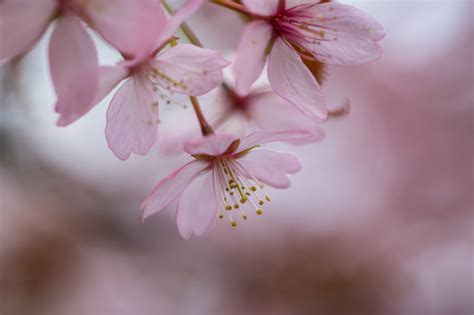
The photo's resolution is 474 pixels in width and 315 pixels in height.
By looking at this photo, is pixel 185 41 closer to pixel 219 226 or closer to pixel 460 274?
pixel 219 226

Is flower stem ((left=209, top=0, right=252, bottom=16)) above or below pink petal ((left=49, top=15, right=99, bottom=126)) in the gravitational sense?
above

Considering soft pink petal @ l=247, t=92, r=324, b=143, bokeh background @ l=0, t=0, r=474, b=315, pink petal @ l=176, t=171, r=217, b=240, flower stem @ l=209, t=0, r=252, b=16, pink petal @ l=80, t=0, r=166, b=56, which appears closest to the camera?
pink petal @ l=80, t=0, r=166, b=56

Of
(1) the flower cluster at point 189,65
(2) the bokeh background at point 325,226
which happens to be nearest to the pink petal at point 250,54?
(1) the flower cluster at point 189,65

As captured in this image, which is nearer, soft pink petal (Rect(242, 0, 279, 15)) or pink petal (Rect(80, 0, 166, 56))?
pink petal (Rect(80, 0, 166, 56))

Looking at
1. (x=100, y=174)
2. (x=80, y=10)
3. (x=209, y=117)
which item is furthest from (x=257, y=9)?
(x=100, y=174)

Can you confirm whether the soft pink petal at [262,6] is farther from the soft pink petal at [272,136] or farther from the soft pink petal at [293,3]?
the soft pink petal at [272,136]

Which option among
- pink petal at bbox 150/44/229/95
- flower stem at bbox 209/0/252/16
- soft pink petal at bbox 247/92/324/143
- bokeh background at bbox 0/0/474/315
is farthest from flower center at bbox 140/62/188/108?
bokeh background at bbox 0/0/474/315

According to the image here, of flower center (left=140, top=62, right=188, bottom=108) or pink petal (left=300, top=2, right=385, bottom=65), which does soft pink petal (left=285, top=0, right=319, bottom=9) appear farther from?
flower center (left=140, top=62, right=188, bottom=108)
